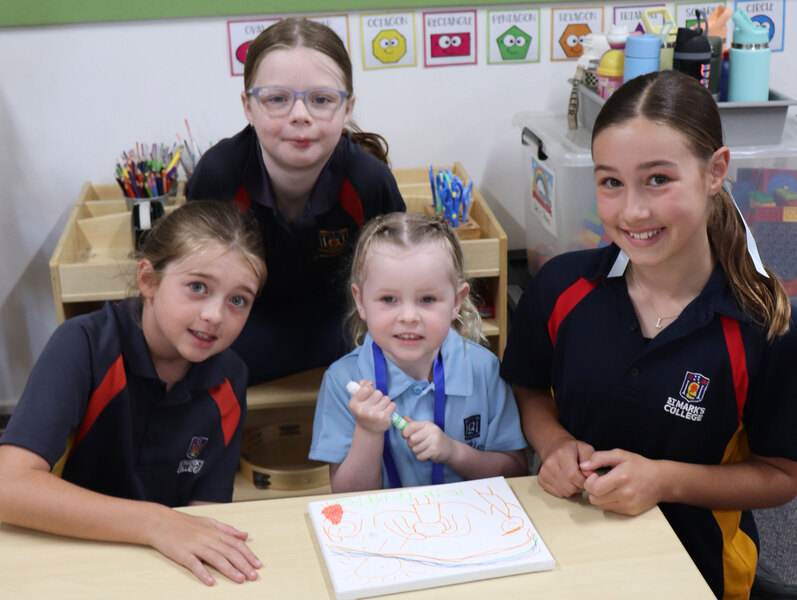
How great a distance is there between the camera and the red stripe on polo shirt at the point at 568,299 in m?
1.20

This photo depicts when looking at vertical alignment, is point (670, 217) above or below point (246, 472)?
above

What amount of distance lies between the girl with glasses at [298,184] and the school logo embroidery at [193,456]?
1.67 ft

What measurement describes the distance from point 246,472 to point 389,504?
3.28ft

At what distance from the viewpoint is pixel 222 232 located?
48.8 inches

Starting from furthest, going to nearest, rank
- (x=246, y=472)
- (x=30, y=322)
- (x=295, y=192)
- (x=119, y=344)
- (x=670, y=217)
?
(x=30, y=322)
(x=246, y=472)
(x=295, y=192)
(x=119, y=344)
(x=670, y=217)

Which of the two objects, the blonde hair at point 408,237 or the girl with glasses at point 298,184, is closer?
the blonde hair at point 408,237

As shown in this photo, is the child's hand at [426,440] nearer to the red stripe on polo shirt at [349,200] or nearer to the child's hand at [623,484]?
the child's hand at [623,484]

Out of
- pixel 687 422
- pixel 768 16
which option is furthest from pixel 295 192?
pixel 768 16

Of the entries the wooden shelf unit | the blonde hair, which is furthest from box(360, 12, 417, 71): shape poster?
the blonde hair

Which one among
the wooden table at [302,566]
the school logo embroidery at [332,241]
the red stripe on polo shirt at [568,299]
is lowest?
the wooden table at [302,566]

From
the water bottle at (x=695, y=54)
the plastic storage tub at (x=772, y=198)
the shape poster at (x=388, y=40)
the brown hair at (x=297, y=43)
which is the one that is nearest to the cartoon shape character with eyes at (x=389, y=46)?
the shape poster at (x=388, y=40)

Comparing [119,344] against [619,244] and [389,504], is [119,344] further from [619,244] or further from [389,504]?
[619,244]

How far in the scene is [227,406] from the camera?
1294 millimetres

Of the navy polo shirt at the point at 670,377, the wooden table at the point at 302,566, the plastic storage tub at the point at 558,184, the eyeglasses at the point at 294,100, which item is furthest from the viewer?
the plastic storage tub at the point at 558,184
